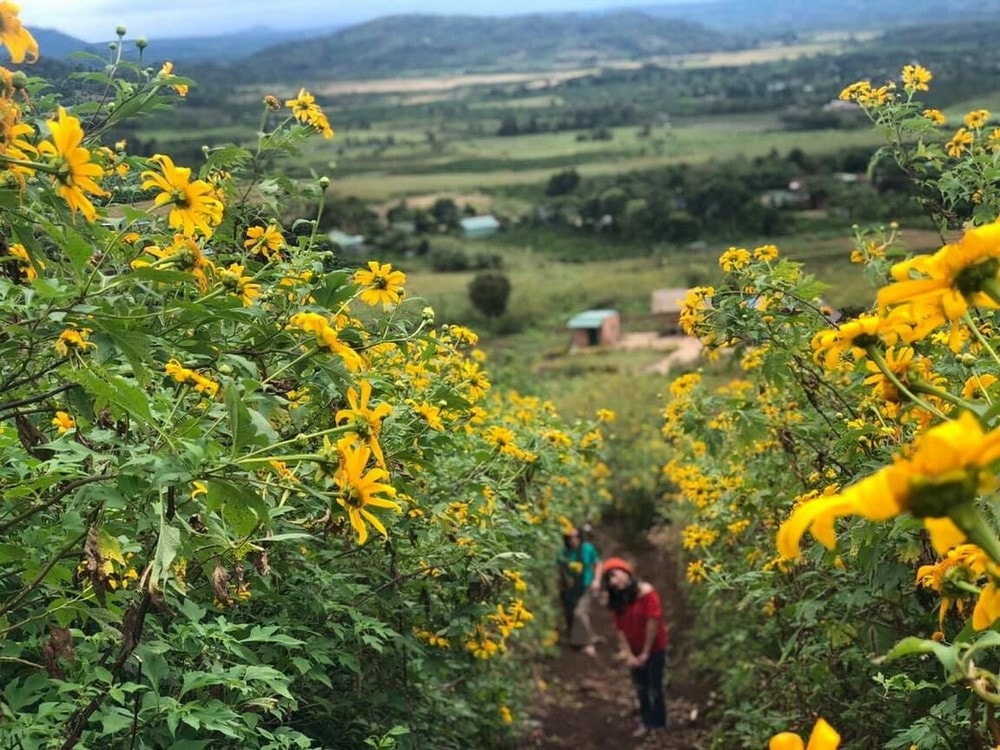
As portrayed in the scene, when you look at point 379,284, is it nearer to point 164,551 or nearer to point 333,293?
point 333,293

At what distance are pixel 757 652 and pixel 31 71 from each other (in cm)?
402

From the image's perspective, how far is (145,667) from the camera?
159 cm

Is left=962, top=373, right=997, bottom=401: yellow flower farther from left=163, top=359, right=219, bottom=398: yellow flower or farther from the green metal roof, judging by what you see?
the green metal roof

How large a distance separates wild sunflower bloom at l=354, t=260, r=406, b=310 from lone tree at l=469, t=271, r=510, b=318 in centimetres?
3104

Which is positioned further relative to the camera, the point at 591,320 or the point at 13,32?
the point at 591,320

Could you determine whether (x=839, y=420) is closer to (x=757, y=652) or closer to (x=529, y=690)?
(x=757, y=652)

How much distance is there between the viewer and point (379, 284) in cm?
224

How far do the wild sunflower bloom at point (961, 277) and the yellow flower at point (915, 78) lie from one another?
2.20m

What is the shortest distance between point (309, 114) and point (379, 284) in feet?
2.53

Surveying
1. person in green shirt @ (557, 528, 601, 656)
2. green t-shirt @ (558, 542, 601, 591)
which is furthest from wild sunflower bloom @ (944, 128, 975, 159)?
green t-shirt @ (558, 542, 601, 591)

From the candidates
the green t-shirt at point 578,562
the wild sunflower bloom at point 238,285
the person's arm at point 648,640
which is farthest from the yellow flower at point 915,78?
the green t-shirt at point 578,562

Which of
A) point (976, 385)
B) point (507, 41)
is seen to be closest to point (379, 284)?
point (976, 385)

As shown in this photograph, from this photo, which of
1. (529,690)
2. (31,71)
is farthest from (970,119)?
(529,690)

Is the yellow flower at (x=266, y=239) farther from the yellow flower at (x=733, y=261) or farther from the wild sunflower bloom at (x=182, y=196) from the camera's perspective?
the yellow flower at (x=733, y=261)
